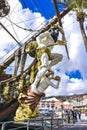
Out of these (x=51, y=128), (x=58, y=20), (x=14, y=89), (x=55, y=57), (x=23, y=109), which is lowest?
(x=51, y=128)

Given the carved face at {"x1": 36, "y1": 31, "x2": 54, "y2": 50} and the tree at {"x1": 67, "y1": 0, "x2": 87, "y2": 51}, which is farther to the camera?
the carved face at {"x1": 36, "y1": 31, "x2": 54, "y2": 50}

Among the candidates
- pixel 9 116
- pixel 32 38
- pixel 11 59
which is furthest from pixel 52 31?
pixel 9 116

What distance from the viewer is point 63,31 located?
1573 centimetres

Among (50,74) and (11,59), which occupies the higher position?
(11,59)

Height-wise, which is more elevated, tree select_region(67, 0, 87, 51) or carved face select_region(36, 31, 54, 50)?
tree select_region(67, 0, 87, 51)

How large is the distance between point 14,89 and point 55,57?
94.7 inches

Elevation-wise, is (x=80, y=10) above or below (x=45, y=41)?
above

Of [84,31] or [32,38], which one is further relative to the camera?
[32,38]

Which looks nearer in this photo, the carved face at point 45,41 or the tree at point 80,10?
the tree at point 80,10

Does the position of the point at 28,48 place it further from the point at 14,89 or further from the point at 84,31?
the point at 84,31

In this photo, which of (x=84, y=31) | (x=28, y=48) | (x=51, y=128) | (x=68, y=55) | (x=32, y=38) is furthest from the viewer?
(x=68, y=55)

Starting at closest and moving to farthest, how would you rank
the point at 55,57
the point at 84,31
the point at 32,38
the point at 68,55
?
1. the point at 84,31
2. the point at 55,57
3. the point at 32,38
4. the point at 68,55

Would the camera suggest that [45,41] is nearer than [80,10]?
No

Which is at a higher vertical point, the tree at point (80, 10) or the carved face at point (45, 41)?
the tree at point (80, 10)
